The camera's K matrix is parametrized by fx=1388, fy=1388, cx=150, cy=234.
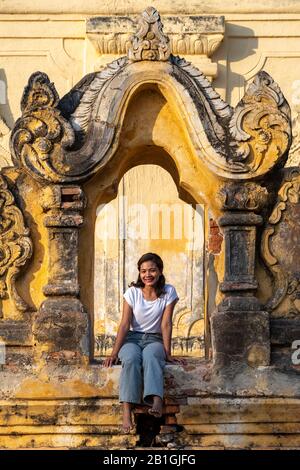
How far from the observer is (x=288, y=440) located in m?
10.4

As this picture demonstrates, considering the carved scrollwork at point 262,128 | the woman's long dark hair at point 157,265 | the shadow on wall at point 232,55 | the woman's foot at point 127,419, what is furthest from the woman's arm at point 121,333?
the shadow on wall at point 232,55

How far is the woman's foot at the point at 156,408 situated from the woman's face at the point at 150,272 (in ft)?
3.38

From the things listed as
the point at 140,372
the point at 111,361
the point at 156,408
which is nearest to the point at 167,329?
the point at 111,361

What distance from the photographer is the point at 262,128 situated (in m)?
10.7

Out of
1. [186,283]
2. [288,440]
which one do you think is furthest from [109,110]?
[186,283]

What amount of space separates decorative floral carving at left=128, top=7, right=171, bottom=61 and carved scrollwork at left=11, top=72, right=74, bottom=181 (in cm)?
70

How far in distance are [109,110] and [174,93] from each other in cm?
51

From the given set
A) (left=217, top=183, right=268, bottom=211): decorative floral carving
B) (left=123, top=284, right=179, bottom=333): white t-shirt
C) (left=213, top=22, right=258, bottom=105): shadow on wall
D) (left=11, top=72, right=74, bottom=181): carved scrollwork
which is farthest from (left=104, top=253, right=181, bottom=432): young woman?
(left=213, top=22, right=258, bottom=105): shadow on wall

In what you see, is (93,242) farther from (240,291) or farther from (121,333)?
(240,291)

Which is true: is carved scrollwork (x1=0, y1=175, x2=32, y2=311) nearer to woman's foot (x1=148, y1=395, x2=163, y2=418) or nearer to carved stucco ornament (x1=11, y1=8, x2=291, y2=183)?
carved stucco ornament (x1=11, y1=8, x2=291, y2=183)

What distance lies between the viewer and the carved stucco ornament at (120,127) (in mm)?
10539

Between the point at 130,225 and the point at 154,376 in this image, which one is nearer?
the point at 154,376

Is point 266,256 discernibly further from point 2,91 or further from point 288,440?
point 2,91

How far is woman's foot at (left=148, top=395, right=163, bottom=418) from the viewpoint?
384 inches
